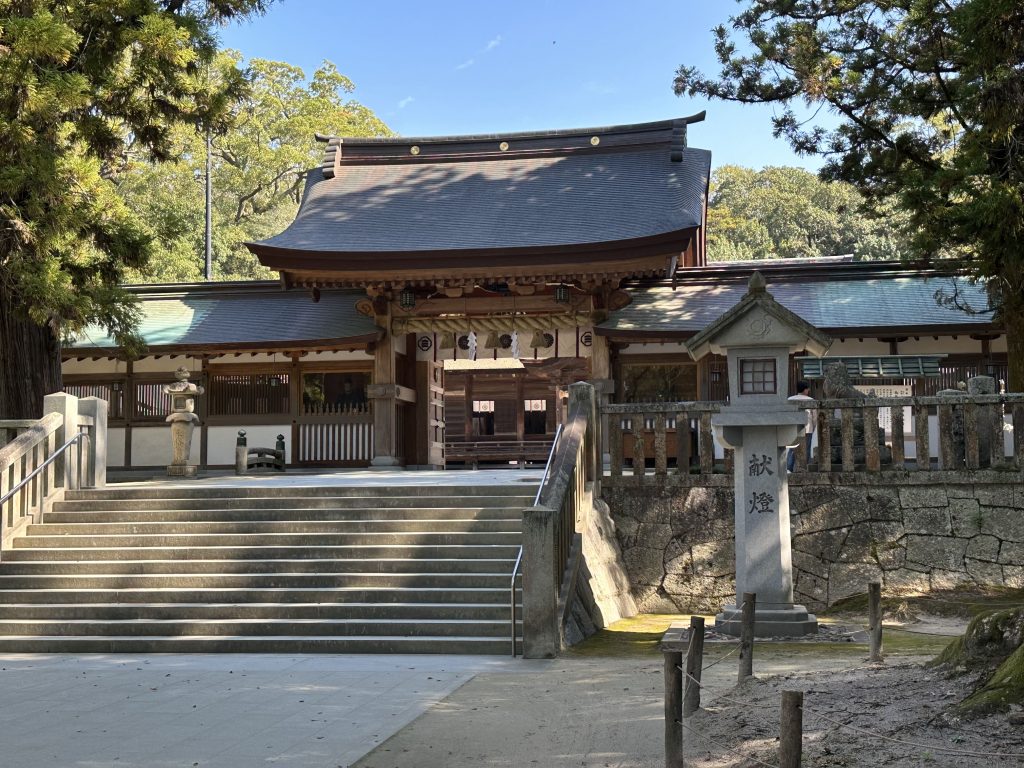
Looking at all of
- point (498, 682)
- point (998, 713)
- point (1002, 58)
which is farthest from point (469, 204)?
point (998, 713)

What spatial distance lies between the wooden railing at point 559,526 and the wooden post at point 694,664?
10.7 feet

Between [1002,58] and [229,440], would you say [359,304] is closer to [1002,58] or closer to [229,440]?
[229,440]

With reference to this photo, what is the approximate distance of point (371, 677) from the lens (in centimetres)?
859

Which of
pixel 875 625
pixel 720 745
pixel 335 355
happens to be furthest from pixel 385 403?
pixel 720 745

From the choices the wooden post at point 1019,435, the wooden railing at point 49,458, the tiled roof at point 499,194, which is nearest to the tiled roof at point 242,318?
the tiled roof at point 499,194

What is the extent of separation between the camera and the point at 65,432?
13.7 meters

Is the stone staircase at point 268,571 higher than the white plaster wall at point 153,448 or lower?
lower

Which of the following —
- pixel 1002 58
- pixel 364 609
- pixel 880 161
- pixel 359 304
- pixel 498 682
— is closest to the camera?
pixel 498 682

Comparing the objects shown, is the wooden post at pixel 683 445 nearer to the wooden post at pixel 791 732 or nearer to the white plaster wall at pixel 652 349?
the white plaster wall at pixel 652 349

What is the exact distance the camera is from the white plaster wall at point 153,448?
21172mm

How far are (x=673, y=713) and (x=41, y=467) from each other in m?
10.3

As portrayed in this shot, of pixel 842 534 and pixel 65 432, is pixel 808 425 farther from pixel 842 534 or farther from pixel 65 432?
pixel 65 432

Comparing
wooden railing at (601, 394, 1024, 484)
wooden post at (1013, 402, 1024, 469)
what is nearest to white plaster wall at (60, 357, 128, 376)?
wooden railing at (601, 394, 1024, 484)

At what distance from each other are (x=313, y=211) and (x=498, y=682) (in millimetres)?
15398
